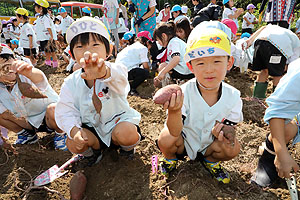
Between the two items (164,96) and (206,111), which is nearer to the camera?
(164,96)

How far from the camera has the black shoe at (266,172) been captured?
1566mm

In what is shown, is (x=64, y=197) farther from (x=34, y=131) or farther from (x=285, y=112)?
(x=285, y=112)

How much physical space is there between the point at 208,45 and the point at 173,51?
73.0 inches

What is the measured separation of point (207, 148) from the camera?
62.4 inches

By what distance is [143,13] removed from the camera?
4.82 metres

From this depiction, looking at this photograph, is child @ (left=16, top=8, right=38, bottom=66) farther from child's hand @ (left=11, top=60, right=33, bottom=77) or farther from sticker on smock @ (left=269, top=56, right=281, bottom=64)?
sticker on smock @ (left=269, top=56, right=281, bottom=64)

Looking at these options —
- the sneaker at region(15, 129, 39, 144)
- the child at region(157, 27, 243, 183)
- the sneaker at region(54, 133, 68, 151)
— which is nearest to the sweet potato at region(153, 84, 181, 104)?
the child at region(157, 27, 243, 183)

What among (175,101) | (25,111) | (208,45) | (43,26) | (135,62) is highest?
(208,45)

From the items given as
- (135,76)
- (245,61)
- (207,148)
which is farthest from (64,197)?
(245,61)

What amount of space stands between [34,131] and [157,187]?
1506 mm

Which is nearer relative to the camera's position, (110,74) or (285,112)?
(285,112)

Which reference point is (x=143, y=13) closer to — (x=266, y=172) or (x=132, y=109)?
(x=132, y=109)

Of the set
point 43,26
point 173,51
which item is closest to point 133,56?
point 173,51

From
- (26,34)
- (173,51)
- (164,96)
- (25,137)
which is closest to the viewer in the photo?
(164,96)
